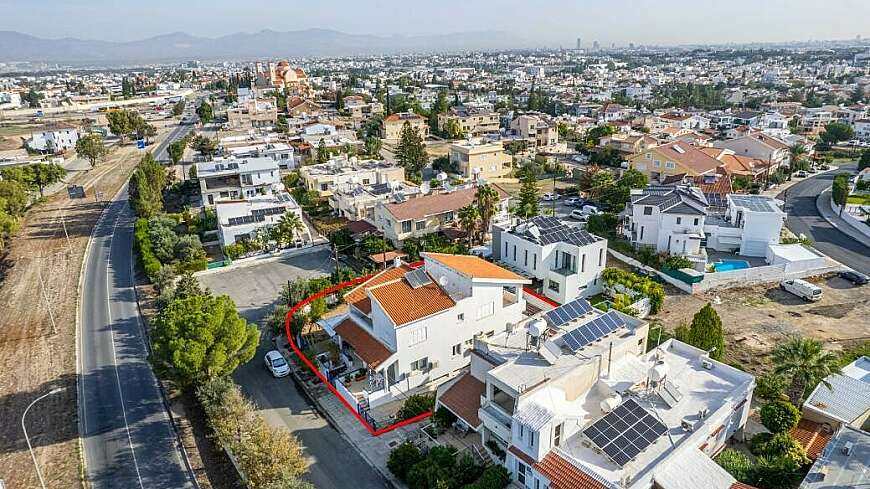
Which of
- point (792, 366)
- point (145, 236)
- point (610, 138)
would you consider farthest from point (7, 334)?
point (610, 138)

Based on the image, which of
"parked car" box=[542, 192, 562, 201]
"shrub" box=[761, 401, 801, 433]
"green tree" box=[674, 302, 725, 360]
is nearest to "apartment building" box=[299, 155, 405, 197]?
"parked car" box=[542, 192, 562, 201]

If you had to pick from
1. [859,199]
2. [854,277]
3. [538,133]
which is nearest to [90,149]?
[538,133]

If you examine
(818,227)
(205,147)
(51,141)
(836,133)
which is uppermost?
(205,147)

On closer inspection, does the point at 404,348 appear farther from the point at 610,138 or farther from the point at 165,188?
the point at 610,138

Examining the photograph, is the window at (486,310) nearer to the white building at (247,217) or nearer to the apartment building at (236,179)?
the white building at (247,217)

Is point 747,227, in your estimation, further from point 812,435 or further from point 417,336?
point 417,336

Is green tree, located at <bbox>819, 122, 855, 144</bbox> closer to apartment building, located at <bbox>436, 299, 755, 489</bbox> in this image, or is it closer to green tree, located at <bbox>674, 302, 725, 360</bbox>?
green tree, located at <bbox>674, 302, 725, 360</bbox>

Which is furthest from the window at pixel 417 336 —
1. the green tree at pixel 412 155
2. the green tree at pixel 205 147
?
the green tree at pixel 205 147
